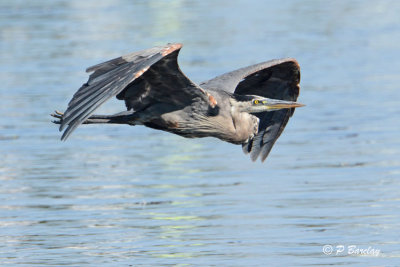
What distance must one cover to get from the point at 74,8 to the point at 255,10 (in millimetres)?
6645

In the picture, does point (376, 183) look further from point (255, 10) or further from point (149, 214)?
point (255, 10)

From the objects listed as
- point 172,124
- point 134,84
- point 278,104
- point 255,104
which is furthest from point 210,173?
point 134,84

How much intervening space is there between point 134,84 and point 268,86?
231 cm

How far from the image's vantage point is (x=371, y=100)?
17562 mm

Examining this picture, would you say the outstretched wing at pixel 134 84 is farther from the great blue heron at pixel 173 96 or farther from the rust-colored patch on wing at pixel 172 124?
the rust-colored patch on wing at pixel 172 124

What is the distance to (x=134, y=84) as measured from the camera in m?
9.63

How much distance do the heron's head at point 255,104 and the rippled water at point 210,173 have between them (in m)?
1.16

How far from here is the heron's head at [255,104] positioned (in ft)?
33.7

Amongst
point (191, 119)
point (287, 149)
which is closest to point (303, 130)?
point (287, 149)

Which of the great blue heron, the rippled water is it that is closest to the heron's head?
the great blue heron

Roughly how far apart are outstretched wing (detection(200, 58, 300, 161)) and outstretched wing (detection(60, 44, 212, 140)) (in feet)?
3.37

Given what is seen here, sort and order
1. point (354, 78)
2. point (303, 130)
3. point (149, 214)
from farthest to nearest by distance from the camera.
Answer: point (354, 78) → point (303, 130) → point (149, 214)

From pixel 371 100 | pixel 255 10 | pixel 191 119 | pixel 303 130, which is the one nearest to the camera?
pixel 191 119

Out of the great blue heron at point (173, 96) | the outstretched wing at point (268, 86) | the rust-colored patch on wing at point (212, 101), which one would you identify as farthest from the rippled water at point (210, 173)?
the rust-colored patch on wing at point (212, 101)
